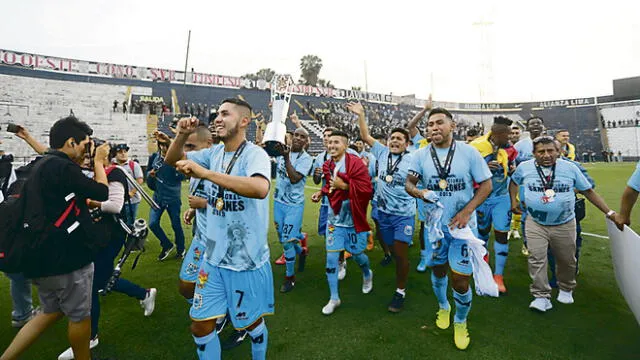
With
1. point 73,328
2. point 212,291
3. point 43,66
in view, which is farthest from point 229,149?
point 43,66

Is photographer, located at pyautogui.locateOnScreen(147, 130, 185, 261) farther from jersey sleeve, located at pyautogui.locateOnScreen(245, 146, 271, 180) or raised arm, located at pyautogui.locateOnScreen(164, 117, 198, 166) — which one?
Answer: jersey sleeve, located at pyautogui.locateOnScreen(245, 146, 271, 180)

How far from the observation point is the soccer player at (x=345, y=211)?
170 inches

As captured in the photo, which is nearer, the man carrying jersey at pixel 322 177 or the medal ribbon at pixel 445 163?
the medal ribbon at pixel 445 163

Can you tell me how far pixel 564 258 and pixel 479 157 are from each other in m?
2.00

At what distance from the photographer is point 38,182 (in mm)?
2482

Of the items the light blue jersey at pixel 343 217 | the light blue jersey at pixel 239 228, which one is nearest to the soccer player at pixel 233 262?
the light blue jersey at pixel 239 228

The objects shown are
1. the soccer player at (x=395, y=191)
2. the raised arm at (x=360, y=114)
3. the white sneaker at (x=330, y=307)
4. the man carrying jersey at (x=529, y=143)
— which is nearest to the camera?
the white sneaker at (x=330, y=307)

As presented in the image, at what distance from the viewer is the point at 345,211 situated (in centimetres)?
441

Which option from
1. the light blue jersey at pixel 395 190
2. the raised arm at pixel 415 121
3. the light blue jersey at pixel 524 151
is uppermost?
the raised arm at pixel 415 121

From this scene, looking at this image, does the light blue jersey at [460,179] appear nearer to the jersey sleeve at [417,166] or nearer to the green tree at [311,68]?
the jersey sleeve at [417,166]

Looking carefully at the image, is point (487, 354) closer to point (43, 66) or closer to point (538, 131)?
point (538, 131)

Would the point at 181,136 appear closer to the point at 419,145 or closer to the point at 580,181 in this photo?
the point at 580,181

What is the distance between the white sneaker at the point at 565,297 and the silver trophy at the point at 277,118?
4.15 metres

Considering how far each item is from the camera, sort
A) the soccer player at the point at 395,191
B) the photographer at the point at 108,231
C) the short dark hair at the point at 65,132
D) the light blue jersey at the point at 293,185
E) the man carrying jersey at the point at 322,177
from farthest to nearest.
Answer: the light blue jersey at the point at 293,185, the man carrying jersey at the point at 322,177, the soccer player at the point at 395,191, the photographer at the point at 108,231, the short dark hair at the point at 65,132
